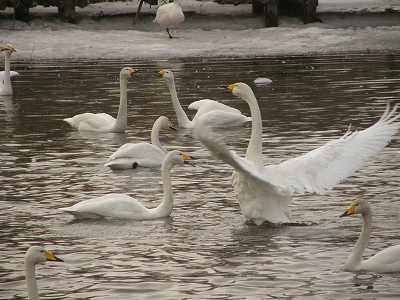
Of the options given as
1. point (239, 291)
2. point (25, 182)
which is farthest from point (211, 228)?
point (25, 182)

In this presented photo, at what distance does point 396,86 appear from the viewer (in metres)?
19.9

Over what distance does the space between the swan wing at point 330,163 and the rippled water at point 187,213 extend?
359 mm

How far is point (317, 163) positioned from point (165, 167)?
1.43 meters

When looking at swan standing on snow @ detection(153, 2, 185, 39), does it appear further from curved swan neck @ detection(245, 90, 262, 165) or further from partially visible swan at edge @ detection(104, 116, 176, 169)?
curved swan neck @ detection(245, 90, 262, 165)

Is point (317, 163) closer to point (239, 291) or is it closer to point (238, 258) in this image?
point (238, 258)

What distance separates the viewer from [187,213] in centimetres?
1071

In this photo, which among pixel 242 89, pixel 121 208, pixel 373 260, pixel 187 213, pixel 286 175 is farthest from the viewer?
pixel 242 89

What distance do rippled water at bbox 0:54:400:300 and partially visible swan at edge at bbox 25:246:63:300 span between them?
55 cm

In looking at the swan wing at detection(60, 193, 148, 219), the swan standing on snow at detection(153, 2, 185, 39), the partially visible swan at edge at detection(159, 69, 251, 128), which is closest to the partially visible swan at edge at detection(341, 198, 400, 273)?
the swan wing at detection(60, 193, 148, 219)

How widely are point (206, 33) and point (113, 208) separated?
20.1 meters

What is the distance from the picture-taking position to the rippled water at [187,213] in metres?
8.41

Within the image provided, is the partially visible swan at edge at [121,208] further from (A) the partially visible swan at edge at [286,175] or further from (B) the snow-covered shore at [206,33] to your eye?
(B) the snow-covered shore at [206,33]

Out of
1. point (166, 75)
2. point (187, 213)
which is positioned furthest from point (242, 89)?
point (166, 75)

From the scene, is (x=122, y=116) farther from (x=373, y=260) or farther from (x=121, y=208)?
(x=373, y=260)
